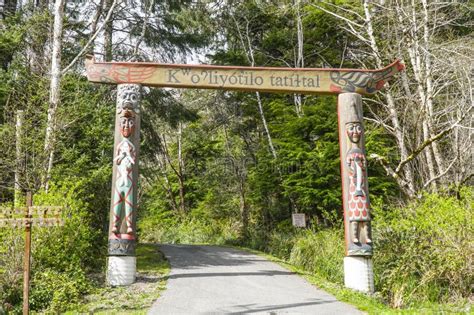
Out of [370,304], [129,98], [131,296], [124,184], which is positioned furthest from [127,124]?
[370,304]

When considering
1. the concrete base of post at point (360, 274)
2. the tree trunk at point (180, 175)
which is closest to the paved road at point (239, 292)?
the concrete base of post at point (360, 274)

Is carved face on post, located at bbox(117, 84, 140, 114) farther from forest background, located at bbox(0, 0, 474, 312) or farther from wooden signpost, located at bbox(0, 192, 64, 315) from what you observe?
wooden signpost, located at bbox(0, 192, 64, 315)

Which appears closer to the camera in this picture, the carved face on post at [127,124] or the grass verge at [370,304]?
the grass verge at [370,304]

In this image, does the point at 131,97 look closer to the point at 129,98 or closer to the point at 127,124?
the point at 129,98

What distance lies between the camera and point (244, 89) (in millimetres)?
8547

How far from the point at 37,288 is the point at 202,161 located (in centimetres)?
1912

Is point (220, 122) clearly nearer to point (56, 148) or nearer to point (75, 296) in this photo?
point (56, 148)

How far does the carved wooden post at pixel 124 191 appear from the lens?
25.8ft

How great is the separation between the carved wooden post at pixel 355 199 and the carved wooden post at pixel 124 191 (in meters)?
4.27

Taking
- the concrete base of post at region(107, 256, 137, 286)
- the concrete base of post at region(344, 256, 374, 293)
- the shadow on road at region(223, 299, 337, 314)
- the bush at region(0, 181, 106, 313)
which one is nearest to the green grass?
the concrete base of post at region(107, 256, 137, 286)

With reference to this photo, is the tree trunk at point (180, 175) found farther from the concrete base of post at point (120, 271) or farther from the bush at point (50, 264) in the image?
the concrete base of post at point (120, 271)

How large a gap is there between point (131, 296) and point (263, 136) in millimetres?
13659

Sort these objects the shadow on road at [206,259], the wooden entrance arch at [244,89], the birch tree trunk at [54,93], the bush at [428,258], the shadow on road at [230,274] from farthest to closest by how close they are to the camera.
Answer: the shadow on road at [206,259], the birch tree trunk at [54,93], the shadow on road at [230,274], the wooden entrance arch at [244,89], the bush at [428,258]

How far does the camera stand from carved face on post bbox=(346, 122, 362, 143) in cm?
833
